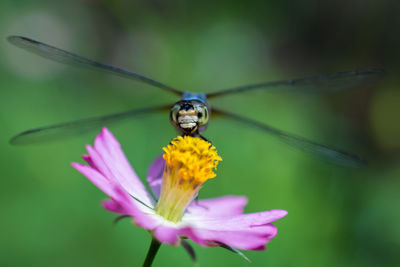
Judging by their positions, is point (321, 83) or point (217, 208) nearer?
point (217, 208)

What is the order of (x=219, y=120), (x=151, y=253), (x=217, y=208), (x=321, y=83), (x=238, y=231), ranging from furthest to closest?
(x=219, y=120)
(x=321, y=83)
(x=217, y=208)
(x=238, y=231)
(x=151, y=253)

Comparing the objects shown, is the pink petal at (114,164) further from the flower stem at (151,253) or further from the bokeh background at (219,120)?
the bokeh background at (219,120)

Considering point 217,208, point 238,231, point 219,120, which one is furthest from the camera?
point 219,120

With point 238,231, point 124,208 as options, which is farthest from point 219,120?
point 124,208

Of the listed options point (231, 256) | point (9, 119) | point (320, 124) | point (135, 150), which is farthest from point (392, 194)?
point (9, 119)

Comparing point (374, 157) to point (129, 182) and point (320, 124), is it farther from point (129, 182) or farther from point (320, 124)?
point (129, 182)

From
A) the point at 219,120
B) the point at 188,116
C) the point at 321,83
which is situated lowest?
the point at 188,116

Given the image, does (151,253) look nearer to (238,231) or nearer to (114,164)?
(238,231)
